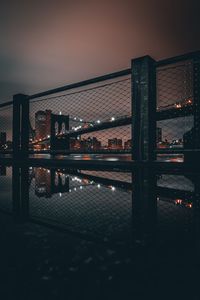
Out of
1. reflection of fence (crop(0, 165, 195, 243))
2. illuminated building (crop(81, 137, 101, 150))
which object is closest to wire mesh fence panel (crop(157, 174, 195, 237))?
reflection of fence (crop(0, 165, 195, 243))

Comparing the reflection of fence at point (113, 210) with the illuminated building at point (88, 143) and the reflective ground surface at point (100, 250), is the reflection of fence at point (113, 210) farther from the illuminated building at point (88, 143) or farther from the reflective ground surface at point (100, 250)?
the illuminated building at point (88, 143)

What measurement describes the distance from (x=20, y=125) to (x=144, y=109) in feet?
8.57

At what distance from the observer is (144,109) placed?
2830 mm

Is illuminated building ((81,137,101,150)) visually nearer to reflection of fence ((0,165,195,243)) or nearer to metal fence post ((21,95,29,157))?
metal fence post ((21,95,29,157))

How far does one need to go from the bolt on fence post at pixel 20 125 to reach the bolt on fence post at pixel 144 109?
7.81 ft

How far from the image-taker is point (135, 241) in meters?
0.63

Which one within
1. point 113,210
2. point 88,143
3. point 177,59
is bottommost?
point 113,210

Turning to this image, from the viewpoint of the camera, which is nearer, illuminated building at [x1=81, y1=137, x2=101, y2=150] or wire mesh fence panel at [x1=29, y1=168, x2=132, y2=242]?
wire mesh fence panel at [x1=29, y1=168, x2=132, y2=242]

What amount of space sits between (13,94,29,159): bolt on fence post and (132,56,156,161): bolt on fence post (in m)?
2.38

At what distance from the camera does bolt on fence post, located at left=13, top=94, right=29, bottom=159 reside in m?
4.39

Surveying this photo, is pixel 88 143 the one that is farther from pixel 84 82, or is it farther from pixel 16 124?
pixel 84 82

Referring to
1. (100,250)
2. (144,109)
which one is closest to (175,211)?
(100,250)

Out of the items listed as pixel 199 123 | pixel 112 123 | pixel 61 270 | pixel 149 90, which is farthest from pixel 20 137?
pixel 112 123

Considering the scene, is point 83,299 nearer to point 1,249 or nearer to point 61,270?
point 61,270
